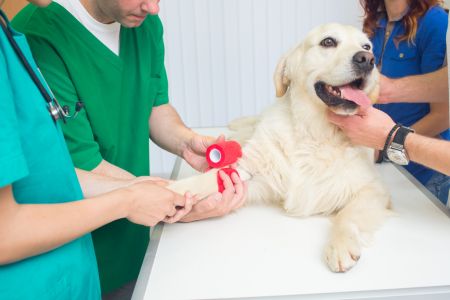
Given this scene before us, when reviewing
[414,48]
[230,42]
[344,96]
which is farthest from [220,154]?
[230,42]

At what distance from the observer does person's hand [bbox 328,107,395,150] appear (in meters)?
1.26

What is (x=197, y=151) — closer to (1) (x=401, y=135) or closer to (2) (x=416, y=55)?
(1) (x=401, y=135)

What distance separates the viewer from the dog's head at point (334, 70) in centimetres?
133

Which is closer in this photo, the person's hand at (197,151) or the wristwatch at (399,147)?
the wristwatch at (399,147)

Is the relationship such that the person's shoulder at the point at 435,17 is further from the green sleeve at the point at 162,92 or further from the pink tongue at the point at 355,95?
the green sleeve at the point at 162,92

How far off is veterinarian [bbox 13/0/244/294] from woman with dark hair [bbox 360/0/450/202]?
0.99 meters

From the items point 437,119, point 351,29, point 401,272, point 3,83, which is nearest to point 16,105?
point 3,83

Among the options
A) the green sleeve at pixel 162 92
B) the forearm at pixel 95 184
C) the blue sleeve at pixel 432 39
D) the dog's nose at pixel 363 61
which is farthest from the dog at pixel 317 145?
the blue sleeve at pixel 432 39

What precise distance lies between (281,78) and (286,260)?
74cm

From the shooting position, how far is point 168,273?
946 millimetres

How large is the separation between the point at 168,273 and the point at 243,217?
0.35 metres

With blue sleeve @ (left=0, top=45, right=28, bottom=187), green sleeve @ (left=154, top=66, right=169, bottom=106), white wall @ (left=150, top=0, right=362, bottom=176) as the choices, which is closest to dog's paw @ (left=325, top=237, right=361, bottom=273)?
blue sleeve @ (left=0, top=45, right=28, bottom=187)

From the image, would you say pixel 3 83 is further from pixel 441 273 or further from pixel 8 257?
pixel 441 273

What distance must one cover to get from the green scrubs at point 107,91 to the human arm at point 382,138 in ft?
2.14
